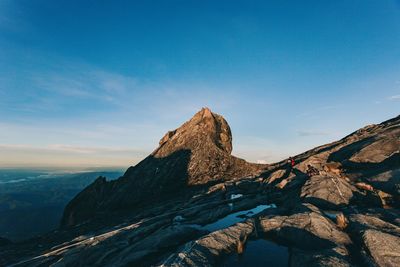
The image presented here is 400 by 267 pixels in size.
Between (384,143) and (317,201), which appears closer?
(317,201)

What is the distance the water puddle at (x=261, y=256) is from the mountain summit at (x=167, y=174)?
37773 millimetres

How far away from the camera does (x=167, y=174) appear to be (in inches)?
2477

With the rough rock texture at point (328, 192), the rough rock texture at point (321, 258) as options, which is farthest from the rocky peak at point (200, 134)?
the rough rock texture at point (321, 258)

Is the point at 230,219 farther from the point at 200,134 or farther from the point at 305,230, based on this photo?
the point at 200,134

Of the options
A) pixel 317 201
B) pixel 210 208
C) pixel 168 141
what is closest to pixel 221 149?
pixel 168 141

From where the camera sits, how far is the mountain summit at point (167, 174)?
196 ft

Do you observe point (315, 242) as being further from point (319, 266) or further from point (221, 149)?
point (221, 149)

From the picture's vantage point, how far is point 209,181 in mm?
61656

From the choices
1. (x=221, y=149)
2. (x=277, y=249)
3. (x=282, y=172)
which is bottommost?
(x=277, y=249)

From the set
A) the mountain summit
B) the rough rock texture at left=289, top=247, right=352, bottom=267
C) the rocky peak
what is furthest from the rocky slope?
the rocky peak

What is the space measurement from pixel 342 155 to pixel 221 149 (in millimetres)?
33805

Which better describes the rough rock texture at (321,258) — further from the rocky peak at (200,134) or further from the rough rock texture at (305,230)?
the rocky peak at (200,134)

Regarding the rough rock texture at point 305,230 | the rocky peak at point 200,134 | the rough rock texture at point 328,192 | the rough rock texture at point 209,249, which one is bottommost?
the rough rock texture at point 209,249

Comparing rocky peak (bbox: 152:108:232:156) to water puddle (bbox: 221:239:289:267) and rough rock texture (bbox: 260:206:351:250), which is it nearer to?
rough rock texture (bbox: 260:206:351:250)
